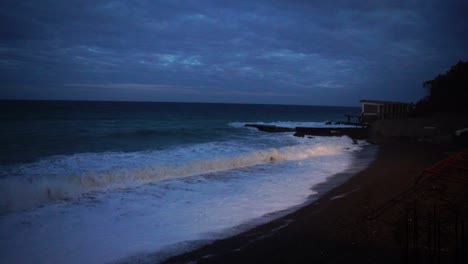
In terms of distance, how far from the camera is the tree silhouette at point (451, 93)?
30.0 m

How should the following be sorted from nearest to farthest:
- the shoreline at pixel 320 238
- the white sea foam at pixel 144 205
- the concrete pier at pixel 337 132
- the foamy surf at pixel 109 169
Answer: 1. the shoreline at pixel 320 238
2. the white sea foam at pixel 144 205
3. the foamy surf at pixel 109 169
4. the concrete pier at pixel 337 132

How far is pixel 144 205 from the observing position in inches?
315

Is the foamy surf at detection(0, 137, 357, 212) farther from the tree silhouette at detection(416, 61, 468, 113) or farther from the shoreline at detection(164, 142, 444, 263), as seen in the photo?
the tree silhouette at detection(416, 61, 468, 113)

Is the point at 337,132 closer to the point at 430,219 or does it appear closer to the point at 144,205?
the point at 144,205

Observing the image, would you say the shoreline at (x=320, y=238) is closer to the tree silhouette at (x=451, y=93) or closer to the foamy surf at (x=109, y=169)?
the foamy surf at (x=109, y=169)

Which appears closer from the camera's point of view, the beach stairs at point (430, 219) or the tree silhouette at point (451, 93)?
the beach stairs at point (430, 219)

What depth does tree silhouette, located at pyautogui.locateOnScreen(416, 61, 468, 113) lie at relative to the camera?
30000 millimetres

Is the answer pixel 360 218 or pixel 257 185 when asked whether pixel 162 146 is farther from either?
pixel 360 218

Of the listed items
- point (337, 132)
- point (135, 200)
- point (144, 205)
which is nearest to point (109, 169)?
point (135, 200)

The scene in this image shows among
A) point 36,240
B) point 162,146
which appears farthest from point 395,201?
point 162,146

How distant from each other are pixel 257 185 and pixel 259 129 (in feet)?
82.7

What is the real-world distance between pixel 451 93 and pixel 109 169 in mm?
33390

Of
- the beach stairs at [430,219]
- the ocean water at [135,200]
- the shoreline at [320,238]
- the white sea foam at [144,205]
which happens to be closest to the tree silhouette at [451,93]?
the ocean water at [135,200]

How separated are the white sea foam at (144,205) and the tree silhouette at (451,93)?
22.5 metres
